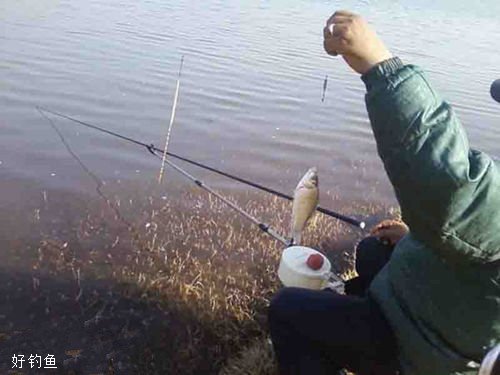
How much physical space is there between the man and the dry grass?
1070mm

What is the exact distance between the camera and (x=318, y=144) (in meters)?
8.98

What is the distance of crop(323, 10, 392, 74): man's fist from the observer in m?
2.08

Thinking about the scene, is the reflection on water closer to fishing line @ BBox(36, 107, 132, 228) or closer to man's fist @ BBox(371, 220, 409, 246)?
fishing line @ BBox(36, 107, 132, 228)

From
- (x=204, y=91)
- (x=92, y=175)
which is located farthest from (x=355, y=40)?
(x=204, y=91)

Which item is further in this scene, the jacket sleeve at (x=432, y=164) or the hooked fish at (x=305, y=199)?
the hooked fish at (x=305, y=199)

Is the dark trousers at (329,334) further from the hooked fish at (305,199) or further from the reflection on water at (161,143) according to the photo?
the reflection on water at (161,143)

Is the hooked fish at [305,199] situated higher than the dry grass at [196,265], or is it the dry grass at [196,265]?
the hooked fish at [305,199]

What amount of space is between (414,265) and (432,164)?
2.28ft

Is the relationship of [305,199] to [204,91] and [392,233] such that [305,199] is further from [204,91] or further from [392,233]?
[204,91]

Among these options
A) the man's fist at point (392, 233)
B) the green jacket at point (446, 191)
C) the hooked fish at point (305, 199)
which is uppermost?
the green jacket at point (446, 191)

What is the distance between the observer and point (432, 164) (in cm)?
195

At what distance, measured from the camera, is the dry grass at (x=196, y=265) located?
407 centimetres

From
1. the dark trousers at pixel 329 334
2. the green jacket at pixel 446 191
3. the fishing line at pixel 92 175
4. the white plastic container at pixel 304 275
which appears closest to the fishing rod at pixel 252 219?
the white plastic container at pixel 304 275

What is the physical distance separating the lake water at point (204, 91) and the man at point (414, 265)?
431 cm
